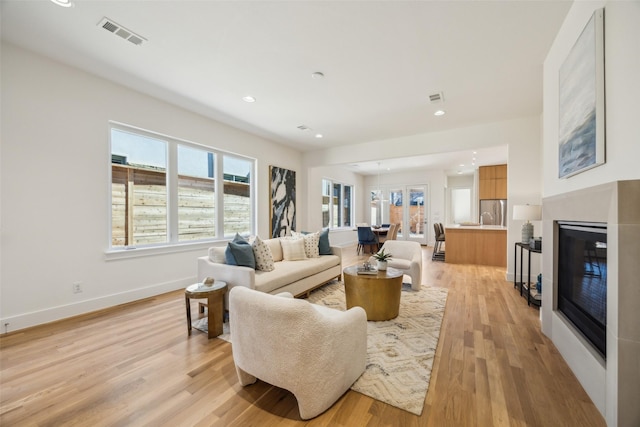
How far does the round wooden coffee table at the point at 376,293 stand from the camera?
280 cm

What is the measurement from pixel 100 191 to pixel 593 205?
15.9 ft

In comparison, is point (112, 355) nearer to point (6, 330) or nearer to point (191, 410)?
point (191, 410)

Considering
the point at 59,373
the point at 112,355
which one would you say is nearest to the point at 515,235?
the point at 112,355

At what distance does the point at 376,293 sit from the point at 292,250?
63.2 inches

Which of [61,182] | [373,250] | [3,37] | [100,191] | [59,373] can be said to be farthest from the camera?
[373,250]

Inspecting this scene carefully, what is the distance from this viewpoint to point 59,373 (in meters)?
1.96

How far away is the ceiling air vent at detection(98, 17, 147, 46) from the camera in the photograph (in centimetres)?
228

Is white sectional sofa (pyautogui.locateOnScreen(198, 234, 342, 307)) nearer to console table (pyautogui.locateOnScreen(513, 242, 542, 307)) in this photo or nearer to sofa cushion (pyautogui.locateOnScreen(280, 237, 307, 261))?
sofa cushion (pyautogui.locateOnScreen(280, 237, 307, 261))

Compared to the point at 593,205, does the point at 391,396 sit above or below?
below

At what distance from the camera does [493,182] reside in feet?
25.9

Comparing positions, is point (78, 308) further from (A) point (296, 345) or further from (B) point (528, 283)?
(B) point (528, 283)

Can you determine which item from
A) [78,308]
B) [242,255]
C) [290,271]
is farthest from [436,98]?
[78,308]

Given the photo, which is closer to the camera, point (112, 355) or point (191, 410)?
point (191, 410)

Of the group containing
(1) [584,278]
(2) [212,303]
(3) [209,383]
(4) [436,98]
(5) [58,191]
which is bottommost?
(3) [209,383]
